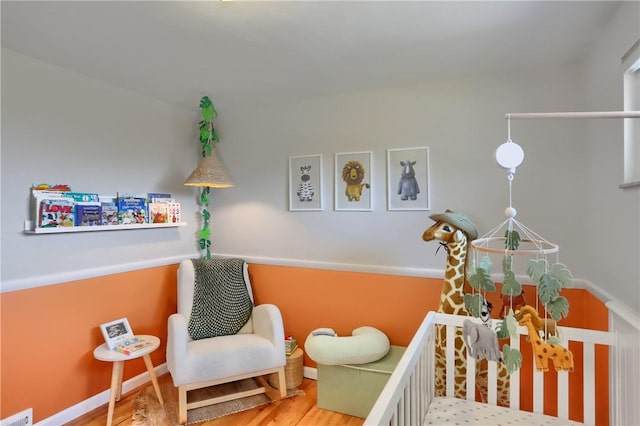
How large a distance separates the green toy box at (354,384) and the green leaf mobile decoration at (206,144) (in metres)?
1.53

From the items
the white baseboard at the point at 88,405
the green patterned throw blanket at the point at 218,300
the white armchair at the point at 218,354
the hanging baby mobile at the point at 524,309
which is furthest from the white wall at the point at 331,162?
the white baseboard at the point at 88,405

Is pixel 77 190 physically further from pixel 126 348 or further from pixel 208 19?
pixel 208 19

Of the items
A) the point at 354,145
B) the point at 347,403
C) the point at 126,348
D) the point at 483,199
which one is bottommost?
the point at 347,403

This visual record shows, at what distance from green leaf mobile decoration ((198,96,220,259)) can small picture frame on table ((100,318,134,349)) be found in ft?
2.90

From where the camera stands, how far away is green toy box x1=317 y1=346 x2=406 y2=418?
2072 mm

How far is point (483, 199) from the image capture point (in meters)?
2.11

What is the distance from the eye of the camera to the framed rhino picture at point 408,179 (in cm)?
225

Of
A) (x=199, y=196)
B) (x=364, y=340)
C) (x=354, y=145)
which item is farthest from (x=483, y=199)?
(x=199, y=196)

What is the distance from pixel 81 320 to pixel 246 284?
1111 millimetres

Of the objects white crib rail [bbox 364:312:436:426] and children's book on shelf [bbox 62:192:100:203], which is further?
children's book on shelf [bbox 62:192:100:203]

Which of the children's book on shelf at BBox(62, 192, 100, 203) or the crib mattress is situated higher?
the children's book on shelf at BBox(62, 192, 100, 203)

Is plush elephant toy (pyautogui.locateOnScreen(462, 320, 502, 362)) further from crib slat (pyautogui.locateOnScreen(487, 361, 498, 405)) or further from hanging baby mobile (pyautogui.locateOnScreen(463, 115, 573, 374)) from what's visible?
crib slat (pyautogui.locateOnScreen(487, 361, 498, 405))

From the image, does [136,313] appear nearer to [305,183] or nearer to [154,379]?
[154,379]

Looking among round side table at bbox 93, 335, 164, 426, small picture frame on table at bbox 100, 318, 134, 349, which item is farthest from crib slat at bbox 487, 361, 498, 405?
small picture frame on table at bbox 100, 318, 134, 349
